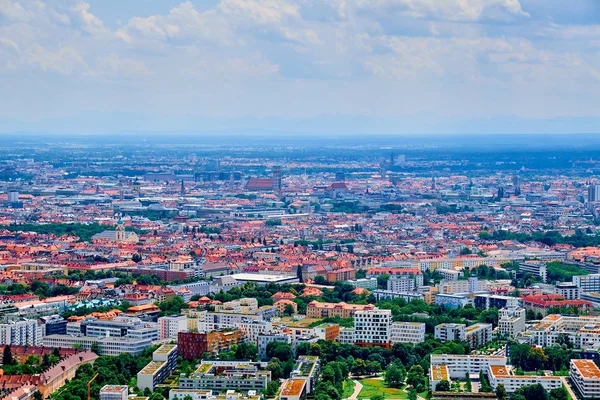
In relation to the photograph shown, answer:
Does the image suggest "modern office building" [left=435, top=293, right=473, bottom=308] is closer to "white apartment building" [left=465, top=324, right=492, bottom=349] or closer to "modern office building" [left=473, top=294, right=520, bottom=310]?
"modern office building" [left=473, top=294, right=520, bottom=310]

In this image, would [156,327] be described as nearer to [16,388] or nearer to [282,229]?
[16,388]

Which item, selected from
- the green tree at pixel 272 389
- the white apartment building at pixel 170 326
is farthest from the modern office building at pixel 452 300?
the green tree at pixel 272 389

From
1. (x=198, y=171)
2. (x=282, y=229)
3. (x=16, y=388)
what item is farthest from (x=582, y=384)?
(x=198, y=171)

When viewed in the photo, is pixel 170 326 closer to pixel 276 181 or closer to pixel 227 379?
pixel 227 379

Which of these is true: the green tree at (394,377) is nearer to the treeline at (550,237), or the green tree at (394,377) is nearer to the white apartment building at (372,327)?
the white apartment building at (372,327)

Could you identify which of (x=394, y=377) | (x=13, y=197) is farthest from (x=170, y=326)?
(x=13, y=197)

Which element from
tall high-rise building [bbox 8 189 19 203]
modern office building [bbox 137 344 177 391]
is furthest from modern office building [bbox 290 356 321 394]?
tall high-rise building [bbox 8 189 19 203]
